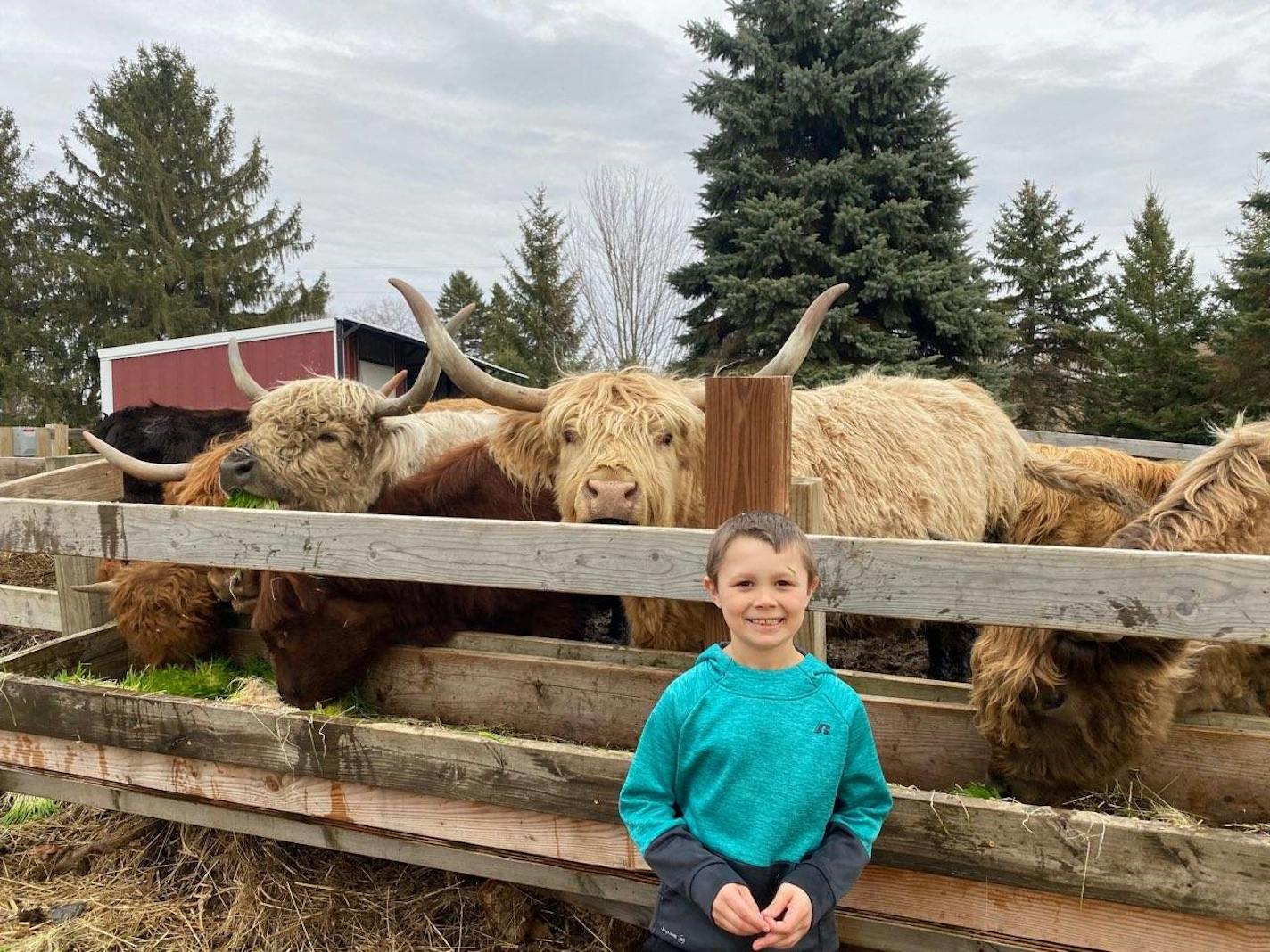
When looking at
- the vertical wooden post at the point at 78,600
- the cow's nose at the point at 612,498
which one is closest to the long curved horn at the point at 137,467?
the vertical wooden post at the point at 78,600

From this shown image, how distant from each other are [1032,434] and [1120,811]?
6.75 metres

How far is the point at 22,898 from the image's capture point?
335cm

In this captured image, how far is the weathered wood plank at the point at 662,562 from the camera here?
175 cm

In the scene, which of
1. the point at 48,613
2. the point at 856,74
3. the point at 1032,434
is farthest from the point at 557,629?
the point at 856,74

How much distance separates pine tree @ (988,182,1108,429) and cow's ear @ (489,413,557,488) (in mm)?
20653

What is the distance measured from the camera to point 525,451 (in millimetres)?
3742

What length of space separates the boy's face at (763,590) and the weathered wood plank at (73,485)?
13.2ft

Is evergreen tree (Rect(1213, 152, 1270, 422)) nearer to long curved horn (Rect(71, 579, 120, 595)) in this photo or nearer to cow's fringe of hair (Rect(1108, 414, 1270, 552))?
cow's fringe of hair (Rect(1108, 414, 1270, 552))

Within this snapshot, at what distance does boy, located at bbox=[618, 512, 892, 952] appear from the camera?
1.72 metres

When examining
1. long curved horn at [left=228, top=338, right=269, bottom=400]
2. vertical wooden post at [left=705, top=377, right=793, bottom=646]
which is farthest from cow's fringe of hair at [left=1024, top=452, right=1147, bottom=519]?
long curved horn at [left=228, top=338, right=269, bottom=400]

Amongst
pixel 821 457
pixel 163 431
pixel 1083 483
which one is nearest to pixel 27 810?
pixel 163 431

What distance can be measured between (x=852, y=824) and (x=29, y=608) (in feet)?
16.6

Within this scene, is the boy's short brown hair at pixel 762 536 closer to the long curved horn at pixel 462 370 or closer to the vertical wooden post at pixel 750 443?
the vertical wooden post at pixel 750 443

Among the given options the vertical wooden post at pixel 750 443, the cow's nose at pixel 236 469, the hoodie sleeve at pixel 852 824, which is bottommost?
the hoodie sleeve at pixel 852 824
